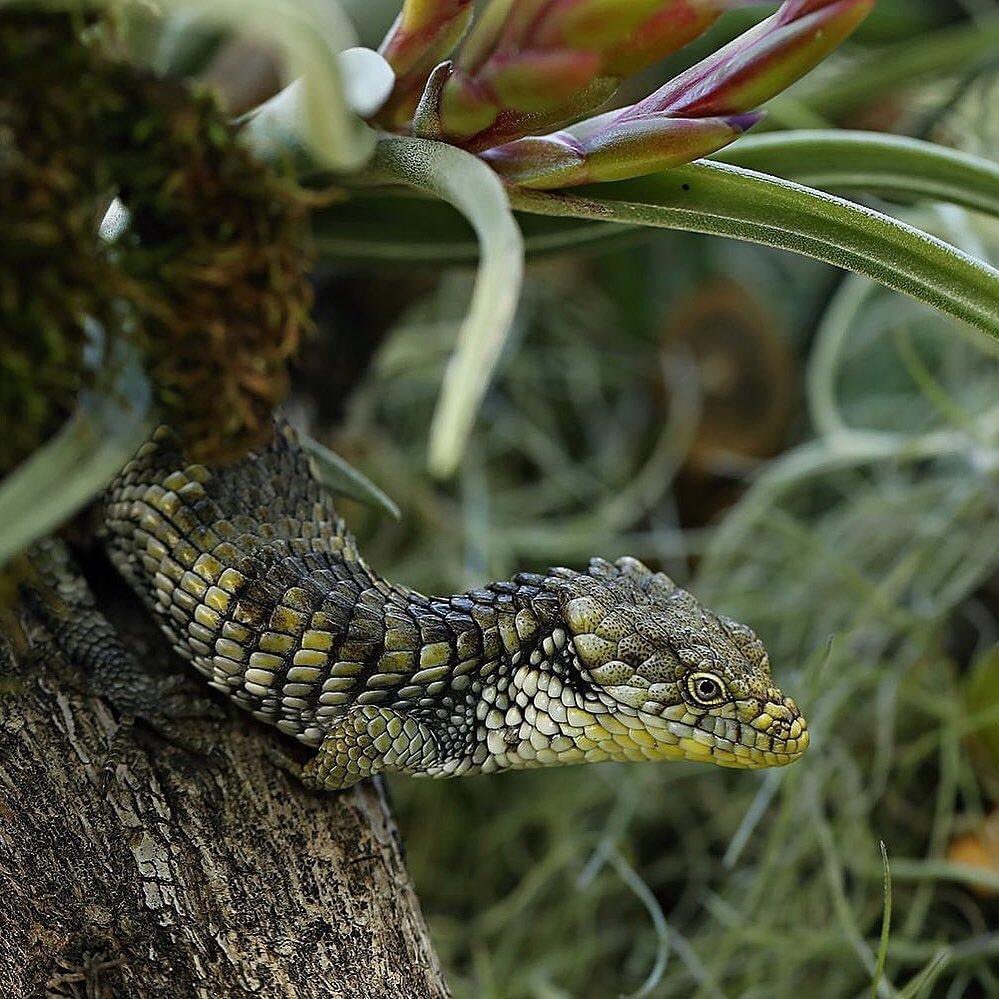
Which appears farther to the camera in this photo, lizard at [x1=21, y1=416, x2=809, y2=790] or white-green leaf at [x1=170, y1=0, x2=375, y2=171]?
lizard at [x1=21, y1=416, x2=809, y2=790]

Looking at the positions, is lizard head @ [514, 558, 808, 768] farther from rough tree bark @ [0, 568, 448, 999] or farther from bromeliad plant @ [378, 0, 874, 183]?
bromeliad plant @ [378, 0, 874, 183]

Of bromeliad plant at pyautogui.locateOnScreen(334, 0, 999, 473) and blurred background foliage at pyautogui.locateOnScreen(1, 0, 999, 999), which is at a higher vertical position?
bromeliad plant at pyautogui.locateOnScreen(334, 0, 999, 473)

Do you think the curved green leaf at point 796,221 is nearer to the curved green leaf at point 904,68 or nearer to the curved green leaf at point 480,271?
the curved green leaf at point 480,271

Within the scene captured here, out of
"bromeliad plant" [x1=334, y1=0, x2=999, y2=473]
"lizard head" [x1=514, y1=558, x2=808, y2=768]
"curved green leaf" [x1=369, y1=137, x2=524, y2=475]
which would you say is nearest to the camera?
"curved green leaf" [x1=369, y1=137, x2=524, y2=475]

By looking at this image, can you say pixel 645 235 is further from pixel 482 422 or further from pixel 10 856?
pixel 482 422

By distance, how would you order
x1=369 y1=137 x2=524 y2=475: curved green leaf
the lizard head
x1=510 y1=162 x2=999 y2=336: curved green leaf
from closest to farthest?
x1=369 y1=137 x2=524 y2=475: curved green leaf
x1=510 y1=162 x2=999 y2=336: curved green leaf
the lizard head

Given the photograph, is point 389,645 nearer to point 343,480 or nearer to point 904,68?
point 343,480

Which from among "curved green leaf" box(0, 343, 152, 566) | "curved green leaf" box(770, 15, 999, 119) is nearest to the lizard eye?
"curved green leaf" box(0, 343, 152, 566)

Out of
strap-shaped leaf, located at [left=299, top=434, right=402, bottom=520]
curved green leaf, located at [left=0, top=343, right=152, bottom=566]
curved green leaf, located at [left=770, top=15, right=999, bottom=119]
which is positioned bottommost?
strap-shaped leaf, located at [left=299, top=434, right=402, bottom=520]
